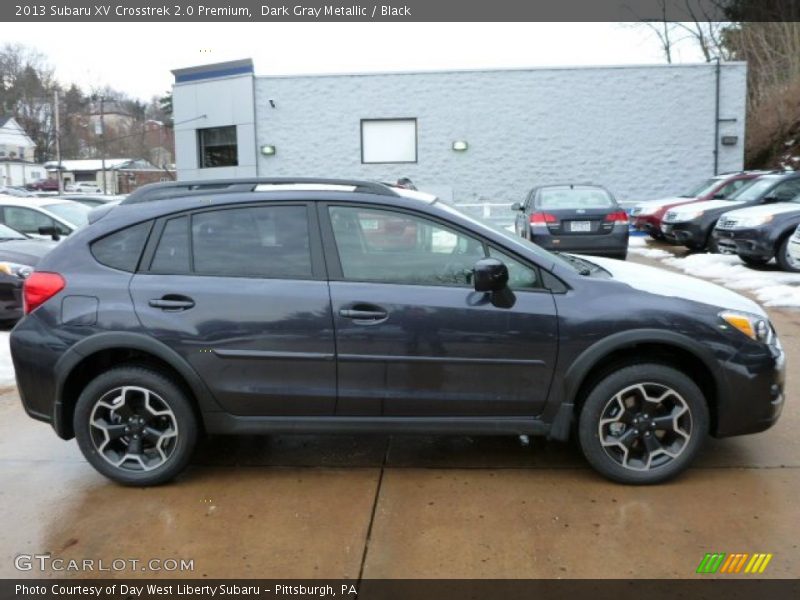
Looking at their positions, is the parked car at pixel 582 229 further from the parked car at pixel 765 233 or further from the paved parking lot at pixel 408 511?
the paved parking lot at pixel 408 511

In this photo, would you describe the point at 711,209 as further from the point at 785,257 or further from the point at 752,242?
the point at 785,257

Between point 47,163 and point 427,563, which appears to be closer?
point 427,563

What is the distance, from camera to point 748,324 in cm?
387

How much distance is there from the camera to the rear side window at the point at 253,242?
13.0 feet

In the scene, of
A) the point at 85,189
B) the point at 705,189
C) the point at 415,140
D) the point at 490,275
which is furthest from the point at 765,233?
the point at 85,189

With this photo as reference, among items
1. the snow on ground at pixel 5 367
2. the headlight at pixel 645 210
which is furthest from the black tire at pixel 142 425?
the headlight at pixel 645 210

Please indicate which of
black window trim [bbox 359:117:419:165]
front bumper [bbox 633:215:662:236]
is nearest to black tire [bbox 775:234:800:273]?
front bumper [bbox 633:215:662:236]

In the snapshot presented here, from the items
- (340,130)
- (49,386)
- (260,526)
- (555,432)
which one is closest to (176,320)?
(49,386)

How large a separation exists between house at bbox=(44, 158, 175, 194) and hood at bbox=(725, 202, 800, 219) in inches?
2588

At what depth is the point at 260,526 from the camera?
11.7ft

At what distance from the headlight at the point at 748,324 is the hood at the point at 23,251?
6.80m

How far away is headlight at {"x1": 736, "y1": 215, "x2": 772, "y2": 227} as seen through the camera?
1095cm

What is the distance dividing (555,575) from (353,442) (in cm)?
185

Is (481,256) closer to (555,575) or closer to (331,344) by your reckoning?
(331,344)
